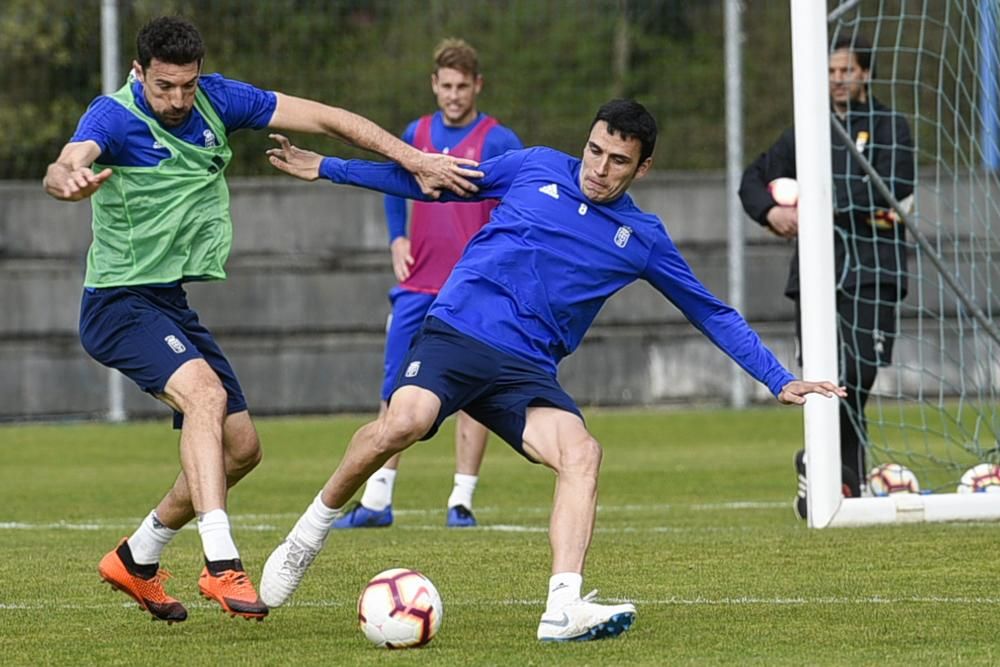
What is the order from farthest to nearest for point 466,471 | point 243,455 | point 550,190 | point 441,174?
1. point 466,471
2. point 243,455
3. point 441,174
4. point 550,190

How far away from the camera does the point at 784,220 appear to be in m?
9.55

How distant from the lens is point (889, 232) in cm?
1052

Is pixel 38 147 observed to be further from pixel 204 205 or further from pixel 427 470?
pixel 204 205

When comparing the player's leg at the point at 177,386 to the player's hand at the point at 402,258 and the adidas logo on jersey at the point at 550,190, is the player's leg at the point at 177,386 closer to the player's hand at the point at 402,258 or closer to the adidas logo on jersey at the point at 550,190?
the adidas logo on jersey at the point at 550,190

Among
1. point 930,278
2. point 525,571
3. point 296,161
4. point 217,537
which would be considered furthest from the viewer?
point 930,278

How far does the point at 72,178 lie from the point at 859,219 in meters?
5.47

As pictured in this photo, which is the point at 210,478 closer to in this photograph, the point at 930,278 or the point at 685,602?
the point at 685,602

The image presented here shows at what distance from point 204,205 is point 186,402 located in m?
0.81

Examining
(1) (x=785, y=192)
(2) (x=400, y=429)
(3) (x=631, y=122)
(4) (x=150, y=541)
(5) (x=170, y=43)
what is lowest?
(4) (x=150, y=541)

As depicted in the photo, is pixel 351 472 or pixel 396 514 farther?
pixel 396 514

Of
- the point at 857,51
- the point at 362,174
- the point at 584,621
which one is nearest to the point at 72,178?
the point at 362,174

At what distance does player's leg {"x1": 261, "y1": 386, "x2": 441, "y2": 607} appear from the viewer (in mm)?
6180

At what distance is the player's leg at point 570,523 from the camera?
19.1ft

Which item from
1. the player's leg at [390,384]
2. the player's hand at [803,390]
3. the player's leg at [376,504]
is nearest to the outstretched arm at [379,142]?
the player's hand at [803,390]
